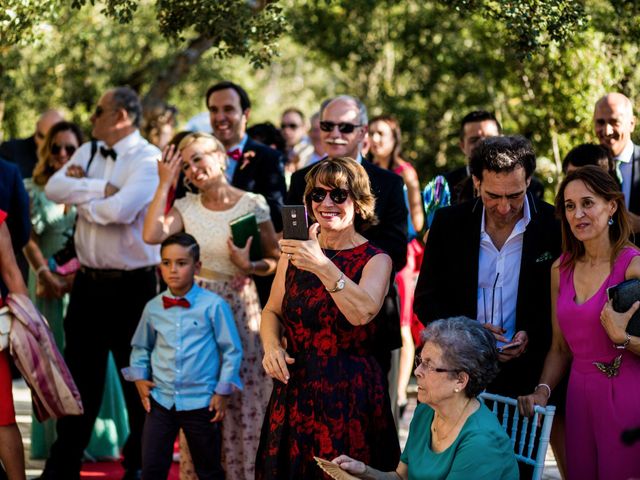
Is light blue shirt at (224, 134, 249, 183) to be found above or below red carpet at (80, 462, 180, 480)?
above

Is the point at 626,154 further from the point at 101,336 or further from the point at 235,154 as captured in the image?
the point at 101,336

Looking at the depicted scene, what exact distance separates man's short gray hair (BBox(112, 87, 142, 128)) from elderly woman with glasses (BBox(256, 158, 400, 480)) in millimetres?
2736

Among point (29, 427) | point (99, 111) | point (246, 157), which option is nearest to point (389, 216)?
point (246, 157)

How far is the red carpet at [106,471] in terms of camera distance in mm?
7538

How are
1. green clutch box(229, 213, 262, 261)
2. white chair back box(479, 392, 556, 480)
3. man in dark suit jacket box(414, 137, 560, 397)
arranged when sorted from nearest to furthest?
white chair back box(479, 392, 556, 480) → man in dark suit jacket box(414, 137, 560, 397) → green clutch box(229, 213, 262, 261)

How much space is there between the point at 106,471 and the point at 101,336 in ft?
3.72

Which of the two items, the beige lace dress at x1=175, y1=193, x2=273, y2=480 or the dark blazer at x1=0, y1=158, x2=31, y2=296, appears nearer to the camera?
the dark blazer at x1=0, y1=158, x2=31, y2=296

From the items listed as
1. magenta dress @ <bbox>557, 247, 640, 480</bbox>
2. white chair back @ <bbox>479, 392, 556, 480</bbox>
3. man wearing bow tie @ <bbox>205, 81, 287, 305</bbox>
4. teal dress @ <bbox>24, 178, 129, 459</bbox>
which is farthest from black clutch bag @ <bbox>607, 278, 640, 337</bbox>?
teal dress @ <bbox>24, 178, 129, 459</bbox>

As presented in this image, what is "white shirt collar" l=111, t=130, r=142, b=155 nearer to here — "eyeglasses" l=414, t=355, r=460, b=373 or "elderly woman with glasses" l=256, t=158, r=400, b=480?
"elderly woman with glasses" l=256, t=158, r=400, b=480

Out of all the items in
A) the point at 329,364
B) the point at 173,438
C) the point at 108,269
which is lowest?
the point at 173,438

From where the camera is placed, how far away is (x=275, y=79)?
32.3 meters

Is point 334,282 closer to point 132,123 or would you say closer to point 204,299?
point 204,299

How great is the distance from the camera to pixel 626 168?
679cm

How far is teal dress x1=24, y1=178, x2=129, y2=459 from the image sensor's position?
8.01 m
